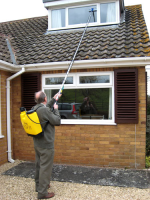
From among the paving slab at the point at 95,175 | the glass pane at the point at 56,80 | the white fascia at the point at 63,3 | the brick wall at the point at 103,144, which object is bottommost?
the paving slab at the point at 95,175

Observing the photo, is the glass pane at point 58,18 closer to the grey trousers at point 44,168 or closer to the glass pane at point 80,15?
the glass pane at point 80,15

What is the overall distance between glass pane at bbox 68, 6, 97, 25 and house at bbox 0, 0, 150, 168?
108 cm

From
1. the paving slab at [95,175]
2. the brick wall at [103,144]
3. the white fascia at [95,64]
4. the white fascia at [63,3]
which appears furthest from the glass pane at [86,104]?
the white fascia at [63,3]

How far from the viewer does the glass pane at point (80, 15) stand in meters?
7.11

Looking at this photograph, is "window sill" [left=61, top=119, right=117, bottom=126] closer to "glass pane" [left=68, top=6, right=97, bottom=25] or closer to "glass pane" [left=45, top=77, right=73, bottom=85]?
"glass pane" [left=45, top=77, right=73, bottom=85]

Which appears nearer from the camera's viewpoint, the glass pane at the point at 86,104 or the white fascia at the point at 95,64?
the white fascia at the point at 95,64

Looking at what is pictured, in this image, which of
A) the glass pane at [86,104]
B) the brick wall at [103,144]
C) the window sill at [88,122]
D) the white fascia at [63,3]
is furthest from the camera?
the white fascia at [63,3]

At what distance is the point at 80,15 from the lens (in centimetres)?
719

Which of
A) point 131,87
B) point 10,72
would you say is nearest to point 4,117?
point 10,72

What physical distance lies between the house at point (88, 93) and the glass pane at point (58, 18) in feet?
4.57

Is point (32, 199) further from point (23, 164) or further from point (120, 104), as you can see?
point (120, 104)

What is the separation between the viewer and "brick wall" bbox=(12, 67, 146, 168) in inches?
190

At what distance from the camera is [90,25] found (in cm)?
687

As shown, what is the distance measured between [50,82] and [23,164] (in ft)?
7.77
